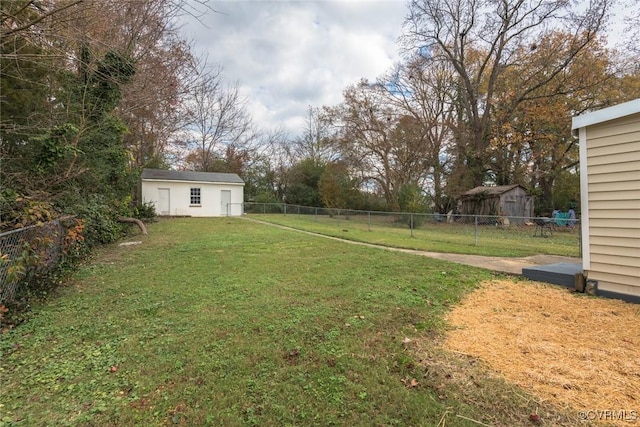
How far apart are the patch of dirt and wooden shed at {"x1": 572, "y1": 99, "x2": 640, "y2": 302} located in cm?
42

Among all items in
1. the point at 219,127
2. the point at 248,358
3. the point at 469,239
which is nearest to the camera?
the point at 248,358

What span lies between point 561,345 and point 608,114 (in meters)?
3.44

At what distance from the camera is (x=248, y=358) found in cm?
276

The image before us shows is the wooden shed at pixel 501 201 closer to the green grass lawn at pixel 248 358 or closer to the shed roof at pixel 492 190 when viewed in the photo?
the shed roof at pixel 492 190

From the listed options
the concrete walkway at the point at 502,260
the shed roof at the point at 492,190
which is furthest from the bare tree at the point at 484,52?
the concrete walkway at the point at 502,260

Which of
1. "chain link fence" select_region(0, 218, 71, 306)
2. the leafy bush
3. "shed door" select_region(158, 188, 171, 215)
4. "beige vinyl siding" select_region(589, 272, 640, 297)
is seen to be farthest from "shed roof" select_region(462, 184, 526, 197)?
"chain link fence" select_region(0, 218, 71, 306)

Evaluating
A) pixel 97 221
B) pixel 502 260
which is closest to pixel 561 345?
pixel 502 260

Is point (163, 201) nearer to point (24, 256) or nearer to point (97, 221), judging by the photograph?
point (97, 221)

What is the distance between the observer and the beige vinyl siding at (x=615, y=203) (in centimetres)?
418

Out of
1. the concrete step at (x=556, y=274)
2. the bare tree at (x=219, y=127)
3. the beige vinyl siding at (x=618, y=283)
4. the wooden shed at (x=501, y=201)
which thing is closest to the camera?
the beige vinyl siding at (x=618, y=283)

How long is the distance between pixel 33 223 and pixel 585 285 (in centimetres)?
849

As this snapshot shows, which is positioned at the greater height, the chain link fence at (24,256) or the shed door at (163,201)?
the shed door at (163,201)

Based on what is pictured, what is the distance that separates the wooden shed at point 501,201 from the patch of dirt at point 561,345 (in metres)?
15.5

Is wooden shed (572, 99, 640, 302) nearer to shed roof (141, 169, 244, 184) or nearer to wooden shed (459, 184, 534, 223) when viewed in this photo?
wooden shed (459, 184, 534, 223)
